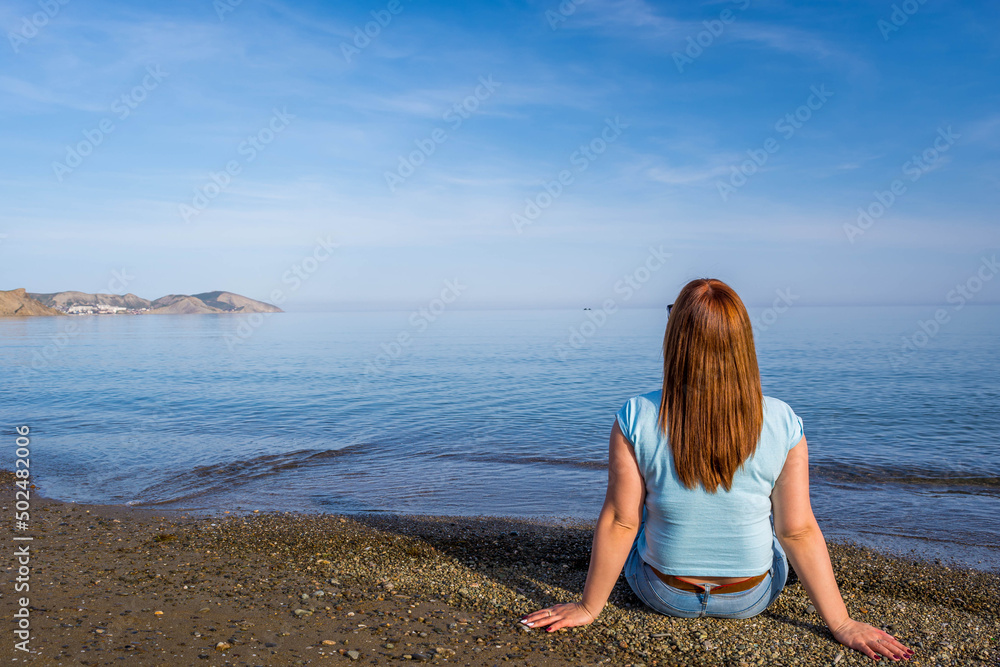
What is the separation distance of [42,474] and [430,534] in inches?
281

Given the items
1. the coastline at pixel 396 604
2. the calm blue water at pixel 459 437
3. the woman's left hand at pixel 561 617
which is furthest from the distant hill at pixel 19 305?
the woman's left hand at pixel 561 617

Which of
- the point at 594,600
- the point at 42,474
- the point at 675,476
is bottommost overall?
the point at 42,474

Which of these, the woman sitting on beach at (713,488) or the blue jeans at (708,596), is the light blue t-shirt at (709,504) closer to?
the woman sitting on beach at (713,488)

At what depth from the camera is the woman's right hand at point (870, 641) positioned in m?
3.37

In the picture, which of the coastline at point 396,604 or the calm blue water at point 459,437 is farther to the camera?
the calm blue water at point 459,437

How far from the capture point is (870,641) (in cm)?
345

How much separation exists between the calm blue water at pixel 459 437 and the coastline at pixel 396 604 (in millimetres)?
1678

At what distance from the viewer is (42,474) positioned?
30.2 feet

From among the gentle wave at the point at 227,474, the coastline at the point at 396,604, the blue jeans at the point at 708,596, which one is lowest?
the gentle wave at the point at 227,474

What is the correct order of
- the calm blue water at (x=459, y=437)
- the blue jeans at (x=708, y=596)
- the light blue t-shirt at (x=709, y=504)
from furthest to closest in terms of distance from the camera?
the calm blue water at (x=459, y=437) < the blue jeans at (x=708, y=596) < the light blue t-shirt at (x=709, y=504)

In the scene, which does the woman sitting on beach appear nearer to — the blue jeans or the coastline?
the blue jeans

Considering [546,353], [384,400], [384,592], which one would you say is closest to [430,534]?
[384,592]

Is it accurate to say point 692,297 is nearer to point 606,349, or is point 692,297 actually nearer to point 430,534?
point 430,534

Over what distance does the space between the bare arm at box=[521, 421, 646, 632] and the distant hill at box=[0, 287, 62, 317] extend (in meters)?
134
